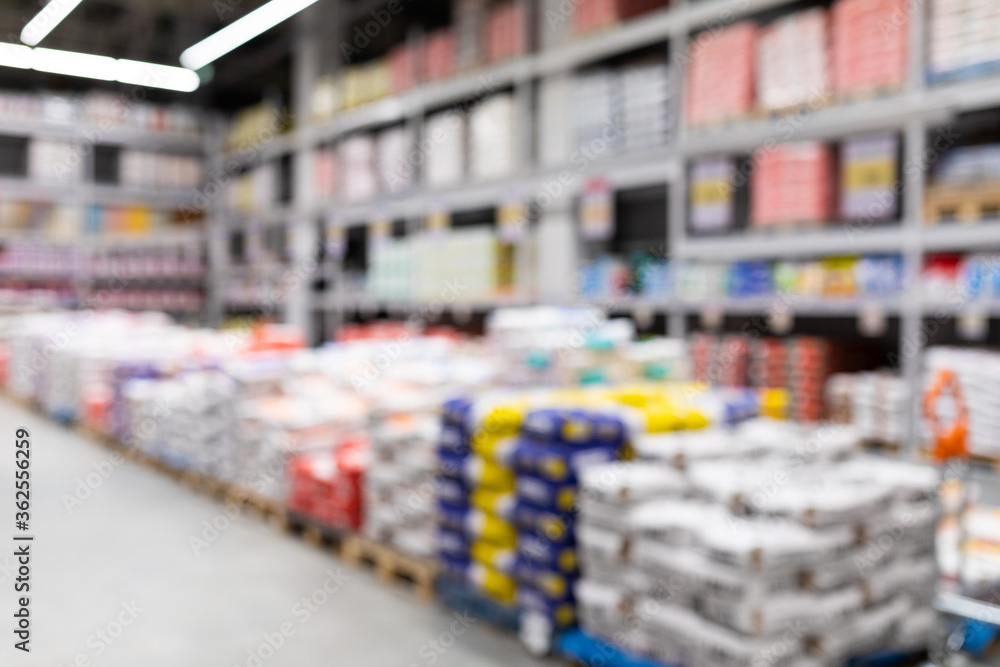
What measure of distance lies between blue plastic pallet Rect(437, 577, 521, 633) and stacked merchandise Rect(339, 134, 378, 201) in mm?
7091

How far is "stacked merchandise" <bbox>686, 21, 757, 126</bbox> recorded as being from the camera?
20.3 feet

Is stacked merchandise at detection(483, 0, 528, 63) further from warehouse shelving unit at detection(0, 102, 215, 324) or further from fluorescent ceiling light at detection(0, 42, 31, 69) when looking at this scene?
warehouse shelving unit at detection(0, 102, 215, 324)

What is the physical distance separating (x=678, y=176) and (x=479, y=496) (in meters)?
4.01

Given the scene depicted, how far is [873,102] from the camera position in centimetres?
550

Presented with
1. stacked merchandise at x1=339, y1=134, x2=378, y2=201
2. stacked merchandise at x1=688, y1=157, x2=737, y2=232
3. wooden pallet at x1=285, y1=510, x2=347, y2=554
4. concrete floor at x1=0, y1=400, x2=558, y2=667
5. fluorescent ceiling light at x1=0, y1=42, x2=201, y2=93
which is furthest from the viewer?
fluorescent ceiling light at x1=0, y1=42, x2=201, y2=93

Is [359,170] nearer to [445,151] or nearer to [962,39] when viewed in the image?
[445,151]

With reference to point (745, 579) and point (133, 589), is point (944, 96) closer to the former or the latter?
point (745, 579)

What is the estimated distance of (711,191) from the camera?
654 centimetres

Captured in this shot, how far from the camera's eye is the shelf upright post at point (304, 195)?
38.2 feet

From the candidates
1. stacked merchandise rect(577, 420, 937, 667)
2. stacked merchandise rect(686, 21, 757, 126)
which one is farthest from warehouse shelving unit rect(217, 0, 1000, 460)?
stacked merchandise rect(577, 420, 937, 667)

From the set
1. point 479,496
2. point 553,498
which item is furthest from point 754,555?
point 479,496

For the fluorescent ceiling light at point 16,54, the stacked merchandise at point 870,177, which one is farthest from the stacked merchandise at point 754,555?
the fluorescent ceiling light at point 16,54

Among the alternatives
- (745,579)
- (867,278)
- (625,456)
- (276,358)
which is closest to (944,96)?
(867,278)

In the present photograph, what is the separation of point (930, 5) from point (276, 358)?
16.0 feet
